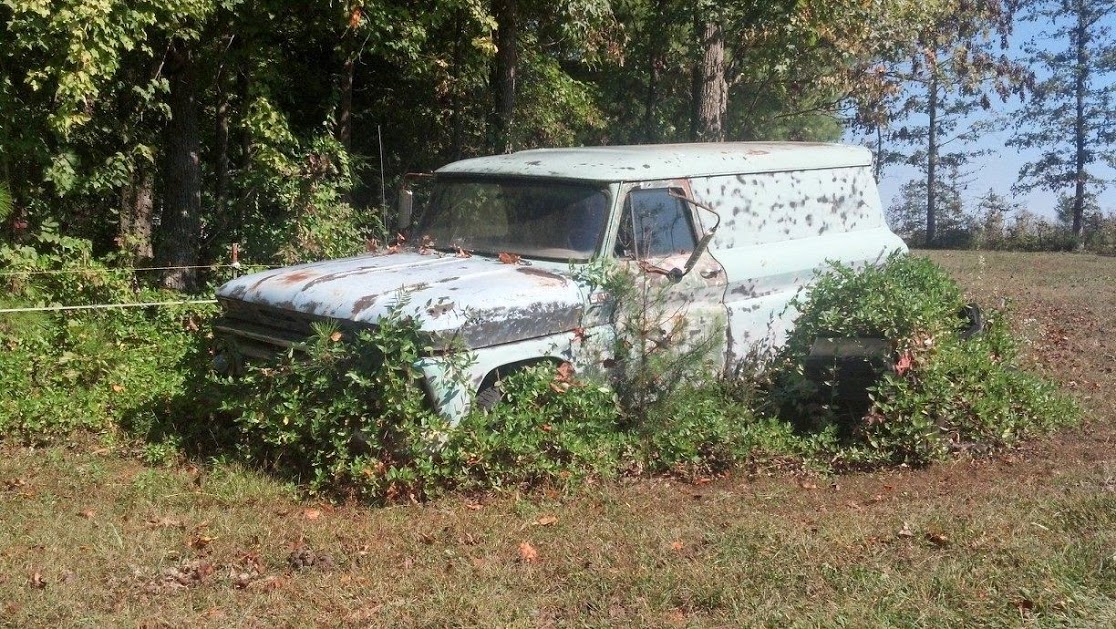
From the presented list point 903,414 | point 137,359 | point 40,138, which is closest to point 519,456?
point 903,414

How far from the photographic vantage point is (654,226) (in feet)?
22.6

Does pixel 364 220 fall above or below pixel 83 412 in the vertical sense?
above

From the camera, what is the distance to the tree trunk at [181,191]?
11.8 metres

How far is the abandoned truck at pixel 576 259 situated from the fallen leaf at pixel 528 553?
0.99m

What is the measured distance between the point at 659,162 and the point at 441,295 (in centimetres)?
196

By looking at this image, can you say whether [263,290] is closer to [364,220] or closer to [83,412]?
[83,412]

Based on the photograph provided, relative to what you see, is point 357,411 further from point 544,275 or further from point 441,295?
point 544,275

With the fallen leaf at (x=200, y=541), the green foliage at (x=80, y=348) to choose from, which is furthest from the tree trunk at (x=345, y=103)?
the fallen leaf at (x=200, y=541)

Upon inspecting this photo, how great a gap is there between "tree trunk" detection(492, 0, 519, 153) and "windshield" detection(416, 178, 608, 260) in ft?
17.7

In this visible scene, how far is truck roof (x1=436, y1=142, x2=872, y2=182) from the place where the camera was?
22.7ft

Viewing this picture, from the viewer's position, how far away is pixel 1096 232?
26.5m

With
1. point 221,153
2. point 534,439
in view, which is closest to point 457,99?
point 221,153

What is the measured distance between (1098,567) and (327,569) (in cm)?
323

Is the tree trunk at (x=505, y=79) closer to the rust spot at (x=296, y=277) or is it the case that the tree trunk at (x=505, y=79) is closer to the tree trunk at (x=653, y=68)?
the tree trunk at (x=653, y=68)
